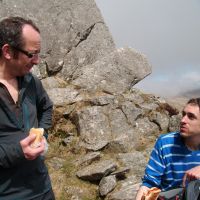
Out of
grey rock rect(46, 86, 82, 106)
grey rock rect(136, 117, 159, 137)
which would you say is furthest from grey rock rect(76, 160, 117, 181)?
grey rock rect(46, 86, 82, 106)

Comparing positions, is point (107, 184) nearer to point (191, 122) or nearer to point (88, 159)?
point (88, 159)

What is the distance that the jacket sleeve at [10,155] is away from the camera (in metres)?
3.88

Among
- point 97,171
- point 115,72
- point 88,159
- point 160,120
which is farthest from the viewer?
point 115,72

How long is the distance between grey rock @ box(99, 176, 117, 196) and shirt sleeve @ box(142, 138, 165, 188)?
4285 mm

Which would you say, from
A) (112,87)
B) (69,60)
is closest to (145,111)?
(112,87)

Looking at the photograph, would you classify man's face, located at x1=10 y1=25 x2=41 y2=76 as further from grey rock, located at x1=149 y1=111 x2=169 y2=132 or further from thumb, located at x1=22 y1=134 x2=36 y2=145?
grey rock, located at x1=149 y1=111 x2=169 y2=132

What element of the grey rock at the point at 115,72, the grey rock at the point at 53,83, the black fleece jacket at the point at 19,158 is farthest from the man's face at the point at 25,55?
the grey rock at the point at 115,72

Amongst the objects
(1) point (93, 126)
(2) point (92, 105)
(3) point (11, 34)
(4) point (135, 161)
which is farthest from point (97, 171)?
(3) point (11, 34)

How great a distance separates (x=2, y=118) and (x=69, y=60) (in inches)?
391

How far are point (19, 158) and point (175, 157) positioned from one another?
78.0 inches

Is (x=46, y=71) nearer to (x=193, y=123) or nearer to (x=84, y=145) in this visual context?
(x=84, y=145)

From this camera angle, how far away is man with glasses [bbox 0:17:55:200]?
4047mm

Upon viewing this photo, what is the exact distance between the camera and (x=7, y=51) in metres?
4.22

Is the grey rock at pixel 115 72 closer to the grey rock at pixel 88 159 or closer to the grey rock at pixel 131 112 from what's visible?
the grey rock at pixel 131 112
